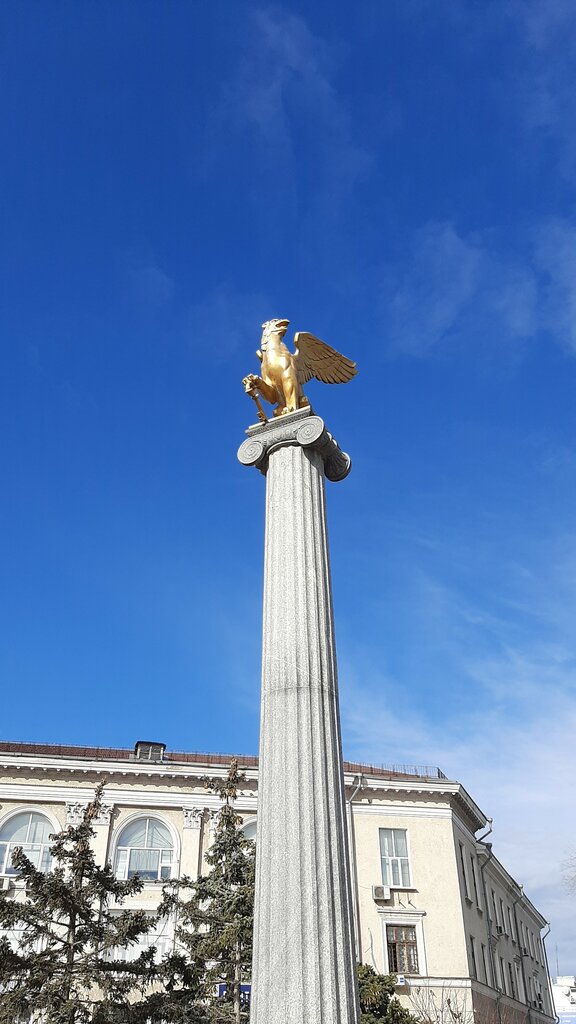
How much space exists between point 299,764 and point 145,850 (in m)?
22.7

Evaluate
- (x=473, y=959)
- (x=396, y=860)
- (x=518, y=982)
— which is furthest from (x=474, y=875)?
(x=518, y=982)

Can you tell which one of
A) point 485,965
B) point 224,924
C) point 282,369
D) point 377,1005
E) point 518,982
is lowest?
point 377,1005

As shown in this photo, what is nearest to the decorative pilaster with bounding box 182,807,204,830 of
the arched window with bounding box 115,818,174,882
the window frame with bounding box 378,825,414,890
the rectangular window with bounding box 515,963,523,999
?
the arched window with bounding box 115,818,174,882

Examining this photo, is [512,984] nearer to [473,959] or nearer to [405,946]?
[473,959]

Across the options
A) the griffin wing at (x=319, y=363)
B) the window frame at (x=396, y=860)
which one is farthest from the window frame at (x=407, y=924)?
the griffin wing at (x=319, y=363)

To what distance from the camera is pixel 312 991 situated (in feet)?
22.7

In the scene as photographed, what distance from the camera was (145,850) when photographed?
2841 cm

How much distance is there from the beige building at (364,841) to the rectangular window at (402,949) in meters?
0.03

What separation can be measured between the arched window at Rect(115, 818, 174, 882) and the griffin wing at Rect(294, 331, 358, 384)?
69.3 ft

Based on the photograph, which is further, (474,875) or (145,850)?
(474,875)

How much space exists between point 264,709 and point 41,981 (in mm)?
9292

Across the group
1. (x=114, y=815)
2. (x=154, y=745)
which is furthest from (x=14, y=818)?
(x=154, y=745)

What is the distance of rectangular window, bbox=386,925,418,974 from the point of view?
2777 centimetres

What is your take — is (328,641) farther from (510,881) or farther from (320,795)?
(510,881)
